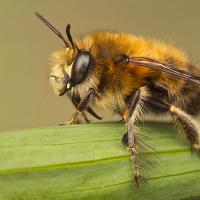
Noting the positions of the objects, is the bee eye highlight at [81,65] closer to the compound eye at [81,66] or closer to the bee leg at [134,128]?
the compound eye at [81,66]

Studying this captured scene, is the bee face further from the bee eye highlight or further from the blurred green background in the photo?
the blurred green background

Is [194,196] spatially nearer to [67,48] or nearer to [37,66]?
[67,48]

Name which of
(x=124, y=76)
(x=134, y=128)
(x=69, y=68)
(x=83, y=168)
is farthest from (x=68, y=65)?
(x=83, y=168)

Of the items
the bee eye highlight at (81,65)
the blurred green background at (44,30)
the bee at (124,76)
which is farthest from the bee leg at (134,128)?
the blurred green background at (44,30)

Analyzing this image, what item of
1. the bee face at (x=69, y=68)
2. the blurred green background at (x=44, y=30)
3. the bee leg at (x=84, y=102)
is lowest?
the blurred green background at (x=44, y=30)

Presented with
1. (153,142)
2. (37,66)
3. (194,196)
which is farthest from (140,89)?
(37,66)

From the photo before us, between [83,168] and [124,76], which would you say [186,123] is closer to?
[124,76]
